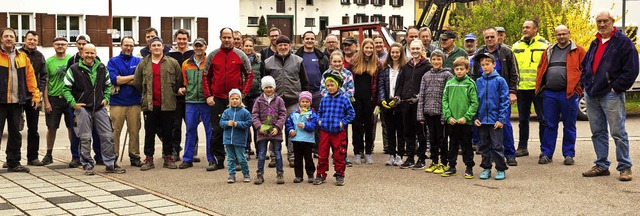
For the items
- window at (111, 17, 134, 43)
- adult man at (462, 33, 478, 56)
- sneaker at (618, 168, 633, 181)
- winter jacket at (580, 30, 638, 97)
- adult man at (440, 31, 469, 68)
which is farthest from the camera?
window at (111, 17, 134, 43)

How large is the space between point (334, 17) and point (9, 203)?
199 feet

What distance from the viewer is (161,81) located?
12148 millimetres

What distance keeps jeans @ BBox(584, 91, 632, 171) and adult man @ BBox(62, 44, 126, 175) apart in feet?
19.7

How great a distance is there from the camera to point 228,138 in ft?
36.1

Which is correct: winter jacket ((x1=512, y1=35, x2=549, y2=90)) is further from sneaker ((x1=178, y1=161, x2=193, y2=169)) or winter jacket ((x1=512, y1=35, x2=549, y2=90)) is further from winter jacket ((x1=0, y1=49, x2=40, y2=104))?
winter jacket ((x1=0, y1=49, x2=40, y2=104))

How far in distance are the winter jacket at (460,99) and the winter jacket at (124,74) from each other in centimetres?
424

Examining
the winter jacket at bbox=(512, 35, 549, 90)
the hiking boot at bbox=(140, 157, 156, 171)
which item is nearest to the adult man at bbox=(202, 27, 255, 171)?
the hiking boot at bbox=(140, 157, 156, 171)

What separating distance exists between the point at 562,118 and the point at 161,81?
18.1 ft

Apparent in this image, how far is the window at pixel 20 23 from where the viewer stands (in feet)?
123

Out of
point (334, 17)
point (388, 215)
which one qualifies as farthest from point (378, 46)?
point (334, 17)

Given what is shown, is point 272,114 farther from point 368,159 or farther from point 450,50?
point 450,50

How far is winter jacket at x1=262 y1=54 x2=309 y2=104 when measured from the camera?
40.5 feet

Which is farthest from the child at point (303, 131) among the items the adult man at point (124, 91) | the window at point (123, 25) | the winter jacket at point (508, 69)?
the window at point (123, 25)

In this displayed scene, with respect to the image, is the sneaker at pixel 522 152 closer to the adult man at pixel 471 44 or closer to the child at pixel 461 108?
the adult man at pixel 471 44
